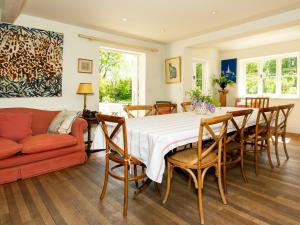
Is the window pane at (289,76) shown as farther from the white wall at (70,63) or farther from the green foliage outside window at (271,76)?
the white wall at (70,63)

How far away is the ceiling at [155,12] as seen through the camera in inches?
123

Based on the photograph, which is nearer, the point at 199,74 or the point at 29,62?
the point at 29,62

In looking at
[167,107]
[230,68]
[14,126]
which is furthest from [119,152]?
[230,68]

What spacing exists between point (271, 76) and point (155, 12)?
4261 millimetres

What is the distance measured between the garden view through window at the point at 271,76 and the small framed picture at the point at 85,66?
4652 millimetres

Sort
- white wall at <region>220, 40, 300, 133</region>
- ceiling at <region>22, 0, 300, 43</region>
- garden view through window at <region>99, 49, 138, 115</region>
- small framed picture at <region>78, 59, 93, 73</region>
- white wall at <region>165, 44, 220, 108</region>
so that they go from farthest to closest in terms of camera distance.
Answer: garden view through window at <region>99, 49, 138, 115</region> < white wall at <region>220, 40, 300, 133</region> < white wall at <region>165, 44, 220, 108</region> < small framed picture at <region>78, 59, 93, 73</region> < ceiling at <region>22, 0, 300, 43</region>

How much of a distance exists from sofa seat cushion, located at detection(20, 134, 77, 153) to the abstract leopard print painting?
3.52ft

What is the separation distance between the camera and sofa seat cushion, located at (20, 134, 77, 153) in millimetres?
2722

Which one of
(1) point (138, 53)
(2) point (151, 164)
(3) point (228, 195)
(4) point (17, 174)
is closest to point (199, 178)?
(2) point (151, 164)

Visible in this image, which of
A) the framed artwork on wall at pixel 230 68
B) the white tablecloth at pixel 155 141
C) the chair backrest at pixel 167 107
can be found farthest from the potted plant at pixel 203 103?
the framed artwork on wall at pixel 230 68

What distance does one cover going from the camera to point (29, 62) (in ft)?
11.8

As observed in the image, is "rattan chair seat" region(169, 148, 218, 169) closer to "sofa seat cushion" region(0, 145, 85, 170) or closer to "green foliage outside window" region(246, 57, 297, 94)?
"sofa seat cushion" region(0, 145, 85, 170)

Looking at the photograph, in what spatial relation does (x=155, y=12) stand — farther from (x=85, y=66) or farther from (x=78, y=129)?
(x=78, y=129)

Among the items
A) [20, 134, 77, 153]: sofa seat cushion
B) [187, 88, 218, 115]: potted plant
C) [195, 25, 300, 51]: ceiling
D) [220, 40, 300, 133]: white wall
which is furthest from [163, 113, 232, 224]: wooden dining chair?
[220, 40, 300, 133]: white wall
